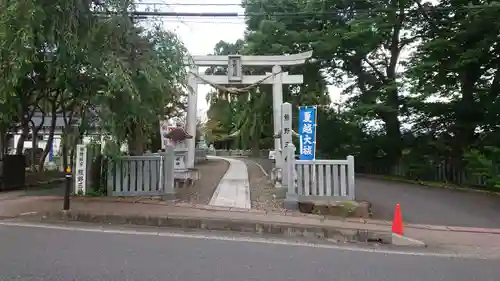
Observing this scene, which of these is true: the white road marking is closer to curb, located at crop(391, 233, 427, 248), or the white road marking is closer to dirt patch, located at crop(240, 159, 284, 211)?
curb, located at crop(391, 233, 427, 248)

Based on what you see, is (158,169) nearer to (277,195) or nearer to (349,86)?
(277,195)

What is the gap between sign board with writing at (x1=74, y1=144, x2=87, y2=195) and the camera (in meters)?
10.9

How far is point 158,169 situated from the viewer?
36.0ft

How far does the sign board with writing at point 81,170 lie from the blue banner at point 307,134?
6.29 m

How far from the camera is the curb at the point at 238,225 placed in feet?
26.7

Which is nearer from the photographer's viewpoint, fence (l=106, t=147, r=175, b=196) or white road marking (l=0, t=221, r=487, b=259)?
white road marking (l=0, t=221, r=487, b=259)

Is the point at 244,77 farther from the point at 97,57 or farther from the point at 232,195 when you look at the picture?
the point at 97,57

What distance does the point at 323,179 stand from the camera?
10609 mm

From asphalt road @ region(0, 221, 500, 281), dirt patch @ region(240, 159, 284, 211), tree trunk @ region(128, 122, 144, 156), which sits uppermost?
tree trunk @ region(128, 122, 144, 156)

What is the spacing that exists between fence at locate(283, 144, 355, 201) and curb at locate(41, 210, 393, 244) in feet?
7.54

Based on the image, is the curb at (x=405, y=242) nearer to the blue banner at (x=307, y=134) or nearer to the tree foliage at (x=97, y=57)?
the blue banner at (x=307, y=134)

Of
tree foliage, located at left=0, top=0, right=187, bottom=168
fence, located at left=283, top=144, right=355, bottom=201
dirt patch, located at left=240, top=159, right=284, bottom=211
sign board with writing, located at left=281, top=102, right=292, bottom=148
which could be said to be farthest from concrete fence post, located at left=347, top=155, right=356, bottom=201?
tree foliage, located at left=0, top=0, right=187, bottom=168

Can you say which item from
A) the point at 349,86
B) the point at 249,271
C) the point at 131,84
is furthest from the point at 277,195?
the point at 349,86

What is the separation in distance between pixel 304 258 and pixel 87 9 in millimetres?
6919
